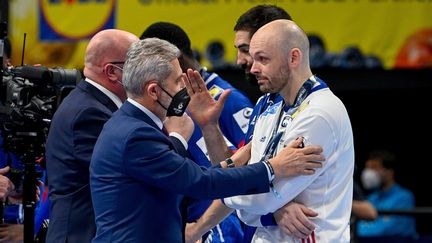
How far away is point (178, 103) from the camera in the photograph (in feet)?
15.7

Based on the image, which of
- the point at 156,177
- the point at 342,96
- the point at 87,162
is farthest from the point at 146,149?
the point at 342,96

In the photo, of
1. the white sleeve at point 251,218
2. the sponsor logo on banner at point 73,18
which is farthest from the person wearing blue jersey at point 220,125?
the sponsor logo on banner at point 73,18

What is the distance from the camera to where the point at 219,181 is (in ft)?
15.3

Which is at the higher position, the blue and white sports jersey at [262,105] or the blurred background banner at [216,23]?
the blue and white sports jersey at [262,105]

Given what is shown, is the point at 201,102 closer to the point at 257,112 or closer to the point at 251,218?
the point at 257,112

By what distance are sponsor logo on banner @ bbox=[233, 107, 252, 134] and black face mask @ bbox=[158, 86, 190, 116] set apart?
145cm

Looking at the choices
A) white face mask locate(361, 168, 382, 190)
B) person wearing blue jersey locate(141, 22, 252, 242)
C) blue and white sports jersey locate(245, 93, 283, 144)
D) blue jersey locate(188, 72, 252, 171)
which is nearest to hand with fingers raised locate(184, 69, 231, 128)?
blue and white sports jersey locate(245, 93, 283, 144)

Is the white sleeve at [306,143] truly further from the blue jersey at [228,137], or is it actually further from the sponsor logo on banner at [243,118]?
the sponsor logo on banner at [243,118]

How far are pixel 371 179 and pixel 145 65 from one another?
6962mm

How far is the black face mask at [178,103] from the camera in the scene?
4773 mm

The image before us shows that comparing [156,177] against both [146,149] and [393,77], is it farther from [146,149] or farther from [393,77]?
[393,77]

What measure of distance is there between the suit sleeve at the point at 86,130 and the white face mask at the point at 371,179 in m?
6.48

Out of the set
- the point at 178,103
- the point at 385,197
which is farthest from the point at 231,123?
the point at 385,197

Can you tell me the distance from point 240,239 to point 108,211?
1523mm
